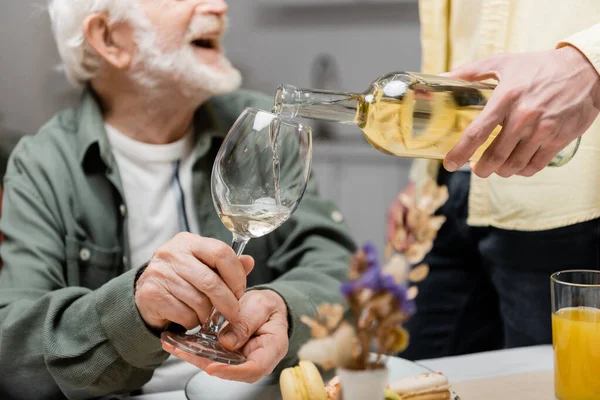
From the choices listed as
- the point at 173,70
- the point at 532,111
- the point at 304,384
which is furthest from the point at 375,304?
the point at 173,70

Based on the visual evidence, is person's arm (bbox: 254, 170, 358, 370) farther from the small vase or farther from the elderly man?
the small vase

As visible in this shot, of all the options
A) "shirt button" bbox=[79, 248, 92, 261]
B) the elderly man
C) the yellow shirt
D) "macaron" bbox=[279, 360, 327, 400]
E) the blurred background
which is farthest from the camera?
the blurred background

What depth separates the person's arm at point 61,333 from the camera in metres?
0.86

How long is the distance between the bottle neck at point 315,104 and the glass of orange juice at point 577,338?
32cm

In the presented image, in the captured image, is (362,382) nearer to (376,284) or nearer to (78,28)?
(376,284)

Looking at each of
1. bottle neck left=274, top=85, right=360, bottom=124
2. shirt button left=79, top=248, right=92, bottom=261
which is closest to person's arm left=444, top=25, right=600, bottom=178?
bottle neck left=274, top=85, right=360, bottom=124

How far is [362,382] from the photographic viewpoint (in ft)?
1.64

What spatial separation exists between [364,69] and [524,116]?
5.24 ft

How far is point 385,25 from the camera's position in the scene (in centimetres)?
226

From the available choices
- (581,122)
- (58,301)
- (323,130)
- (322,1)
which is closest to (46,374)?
(58,301)

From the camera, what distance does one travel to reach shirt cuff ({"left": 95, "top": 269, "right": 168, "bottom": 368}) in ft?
2.77

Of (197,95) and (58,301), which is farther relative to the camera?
(197,95)

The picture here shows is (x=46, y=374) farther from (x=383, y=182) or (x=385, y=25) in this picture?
(x=385, y=25)

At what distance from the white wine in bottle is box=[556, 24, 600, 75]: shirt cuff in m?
0.11
